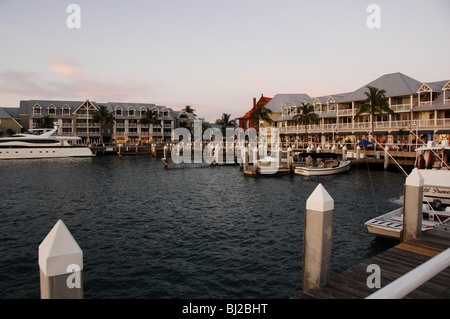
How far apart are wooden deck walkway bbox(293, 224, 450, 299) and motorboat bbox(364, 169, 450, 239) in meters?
2.44

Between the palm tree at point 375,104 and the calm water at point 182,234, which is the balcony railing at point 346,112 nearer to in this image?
the palm tree at point 375,104

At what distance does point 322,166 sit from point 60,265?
3738 centimetres

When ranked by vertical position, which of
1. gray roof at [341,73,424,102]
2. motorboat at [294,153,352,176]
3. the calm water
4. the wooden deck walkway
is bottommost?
the calm water

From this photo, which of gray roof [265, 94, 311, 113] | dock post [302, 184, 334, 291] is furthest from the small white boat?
gray roof [265, 94, 311, 113]

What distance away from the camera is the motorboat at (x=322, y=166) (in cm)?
3678

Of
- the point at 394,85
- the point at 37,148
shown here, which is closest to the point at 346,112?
the point at 394,85

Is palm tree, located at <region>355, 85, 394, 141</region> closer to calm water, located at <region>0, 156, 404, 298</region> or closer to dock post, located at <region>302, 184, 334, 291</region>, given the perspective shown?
calm water, located at <region>0, 156, 404, 298</region>

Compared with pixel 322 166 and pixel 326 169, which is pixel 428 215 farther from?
pixel 322 166

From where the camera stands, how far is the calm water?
10992mm

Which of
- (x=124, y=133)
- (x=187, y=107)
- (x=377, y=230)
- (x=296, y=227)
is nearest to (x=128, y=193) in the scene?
(x=296, y=227)

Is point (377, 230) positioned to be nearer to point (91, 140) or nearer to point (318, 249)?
point (318, 249)

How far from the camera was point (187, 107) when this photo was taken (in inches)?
5098

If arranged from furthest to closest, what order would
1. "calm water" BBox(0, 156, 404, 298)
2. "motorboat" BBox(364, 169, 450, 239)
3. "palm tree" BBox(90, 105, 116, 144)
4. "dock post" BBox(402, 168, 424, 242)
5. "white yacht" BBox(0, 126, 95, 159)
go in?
"palm tree" BBox(90, 105, 116, 144)
"white yacht" BBox(0, 126, 95, 159)
"motorboat" BBox(364, 169, 450, 239)
"calm water" BBox(0, 156, 404, 298)
"dock post" BBox(402, 168, 424, 242)

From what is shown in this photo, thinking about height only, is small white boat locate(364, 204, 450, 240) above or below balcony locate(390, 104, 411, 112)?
below
